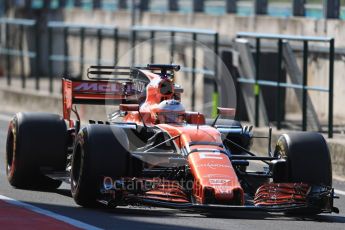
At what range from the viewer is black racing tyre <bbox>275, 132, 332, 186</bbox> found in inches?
568

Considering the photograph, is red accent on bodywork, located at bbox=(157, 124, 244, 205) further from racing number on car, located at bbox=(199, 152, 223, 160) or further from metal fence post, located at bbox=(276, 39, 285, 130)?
metal fence post, located at bbox=(276, 39, 285, 130)

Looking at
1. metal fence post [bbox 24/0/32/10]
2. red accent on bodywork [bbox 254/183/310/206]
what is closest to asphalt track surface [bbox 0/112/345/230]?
red accent on bodywork [bbox 254/183/310/206]

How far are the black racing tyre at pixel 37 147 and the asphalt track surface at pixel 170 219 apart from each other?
672 millimetres

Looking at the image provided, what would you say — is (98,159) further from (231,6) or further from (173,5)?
(173,5)

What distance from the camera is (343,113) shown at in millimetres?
25172

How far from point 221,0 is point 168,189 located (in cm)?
2144

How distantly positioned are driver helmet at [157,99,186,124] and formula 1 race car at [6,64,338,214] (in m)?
0.01

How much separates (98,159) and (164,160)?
85 centimetres

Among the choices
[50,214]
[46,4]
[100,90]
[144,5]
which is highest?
[100,90]

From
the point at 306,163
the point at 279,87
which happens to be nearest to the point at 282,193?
the point at 306,163

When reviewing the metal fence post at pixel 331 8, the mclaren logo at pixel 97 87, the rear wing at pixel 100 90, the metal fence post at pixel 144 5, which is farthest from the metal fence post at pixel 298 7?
the mclaren logo at pixel 97 87

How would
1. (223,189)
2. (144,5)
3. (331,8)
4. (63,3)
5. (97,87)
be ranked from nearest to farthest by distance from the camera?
(223,189)
(97,87)
(331,8)
(144,5)
(63,3)

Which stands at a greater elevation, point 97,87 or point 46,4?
point 97,87

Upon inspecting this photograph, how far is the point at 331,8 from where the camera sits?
27.5 metres
